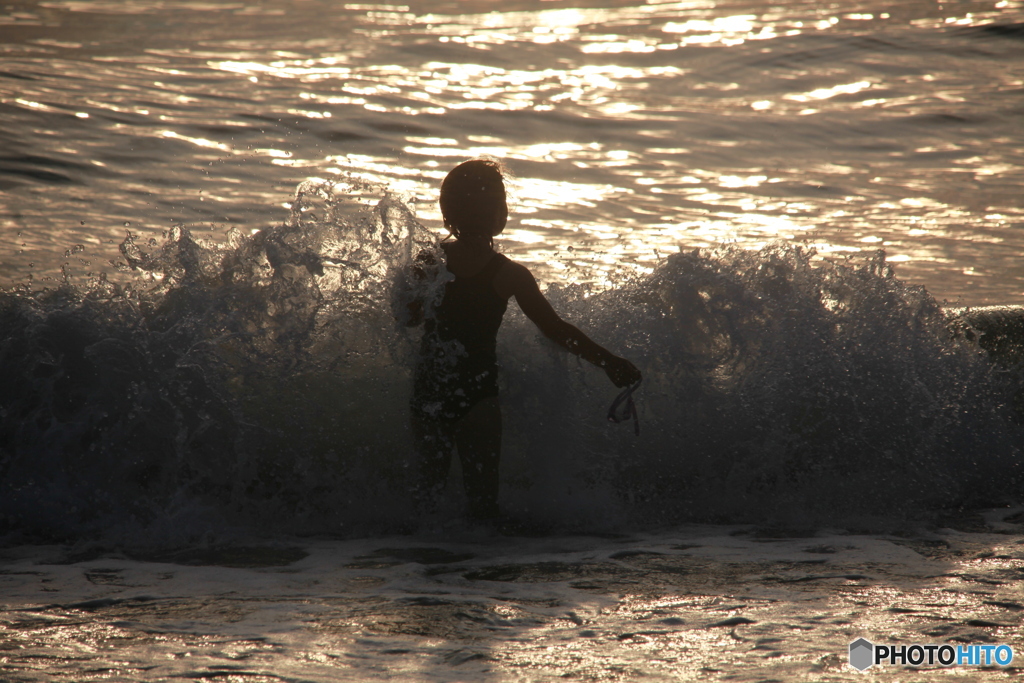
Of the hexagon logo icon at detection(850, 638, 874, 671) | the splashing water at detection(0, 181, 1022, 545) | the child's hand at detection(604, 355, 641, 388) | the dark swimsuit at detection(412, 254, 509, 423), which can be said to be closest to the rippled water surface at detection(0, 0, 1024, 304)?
the splashing water at detection(0, 181, 1022, 545)

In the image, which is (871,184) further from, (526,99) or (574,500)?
(574,500)

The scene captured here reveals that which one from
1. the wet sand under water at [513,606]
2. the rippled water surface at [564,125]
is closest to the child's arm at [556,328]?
the wet sand under water at [513,606]

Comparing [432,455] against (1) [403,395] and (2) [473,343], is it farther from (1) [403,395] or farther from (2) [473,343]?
(1) [403,395]

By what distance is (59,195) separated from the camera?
899 cm

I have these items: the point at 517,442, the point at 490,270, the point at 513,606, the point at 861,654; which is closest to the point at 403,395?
the point at 517,442

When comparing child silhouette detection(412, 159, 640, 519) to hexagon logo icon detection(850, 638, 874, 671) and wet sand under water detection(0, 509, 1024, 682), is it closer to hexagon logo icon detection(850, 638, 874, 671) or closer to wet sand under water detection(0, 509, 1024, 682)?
wet sand under water detection(0, 509, 1024, 682)

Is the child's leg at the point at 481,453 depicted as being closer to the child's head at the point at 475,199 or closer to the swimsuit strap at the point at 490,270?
the swimsuit strap at the point at 490,270

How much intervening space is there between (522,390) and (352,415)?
929 millimetres

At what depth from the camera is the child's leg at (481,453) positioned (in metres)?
4.18

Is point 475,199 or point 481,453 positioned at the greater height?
point 475,199

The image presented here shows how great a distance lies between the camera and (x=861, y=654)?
2.79 metres

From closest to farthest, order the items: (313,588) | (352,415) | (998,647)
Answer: (998,647)
(313,588)
(352,415)

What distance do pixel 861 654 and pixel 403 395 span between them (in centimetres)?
273

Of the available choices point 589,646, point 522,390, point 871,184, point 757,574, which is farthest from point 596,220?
point 589,646
